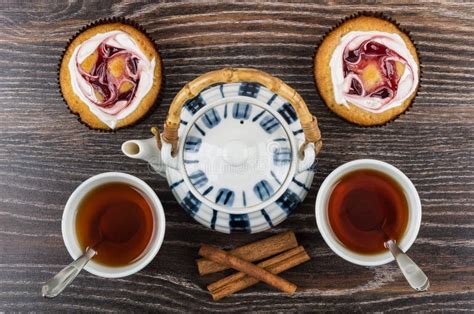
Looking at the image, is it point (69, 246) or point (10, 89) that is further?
point (10, 89)

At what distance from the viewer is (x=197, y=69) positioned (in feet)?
4.42

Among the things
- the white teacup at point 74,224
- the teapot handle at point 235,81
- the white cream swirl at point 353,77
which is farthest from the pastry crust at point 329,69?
the white teacup at point 74,224

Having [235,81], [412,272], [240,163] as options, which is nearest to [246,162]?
[240,163]

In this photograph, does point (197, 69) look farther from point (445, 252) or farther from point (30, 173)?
point (445, 252)

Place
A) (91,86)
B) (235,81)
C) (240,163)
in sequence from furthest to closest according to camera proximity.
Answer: (91,86) → (240,163) → (235,81)

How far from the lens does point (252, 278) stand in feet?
4.32

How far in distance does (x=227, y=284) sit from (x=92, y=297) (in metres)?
0.33

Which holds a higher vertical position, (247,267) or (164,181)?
(164,181)

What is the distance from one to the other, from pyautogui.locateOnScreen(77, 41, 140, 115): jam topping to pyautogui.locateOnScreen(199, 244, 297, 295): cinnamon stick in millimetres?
409

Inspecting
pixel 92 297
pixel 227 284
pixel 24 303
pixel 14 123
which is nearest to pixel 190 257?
pixel 227 284

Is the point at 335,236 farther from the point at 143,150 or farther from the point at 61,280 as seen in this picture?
the point at 61,280

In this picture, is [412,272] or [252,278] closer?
[412,272]

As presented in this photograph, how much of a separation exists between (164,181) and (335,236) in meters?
0.43

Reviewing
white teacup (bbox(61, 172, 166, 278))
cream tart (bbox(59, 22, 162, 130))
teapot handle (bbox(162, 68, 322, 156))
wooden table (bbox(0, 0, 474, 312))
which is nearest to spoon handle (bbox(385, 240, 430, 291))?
wooden table (bbox(0, 0, 474, 312))
